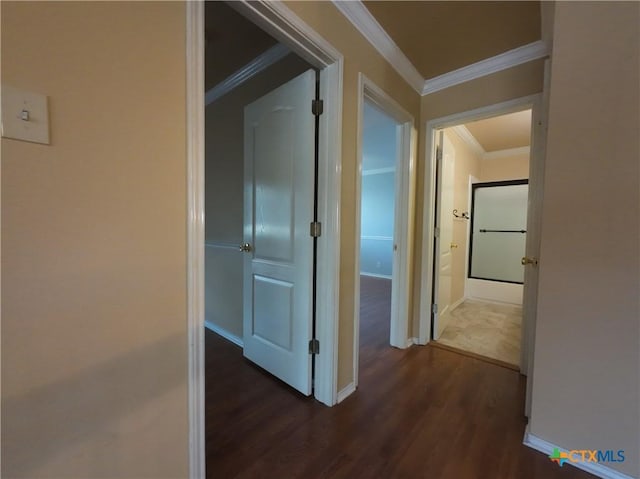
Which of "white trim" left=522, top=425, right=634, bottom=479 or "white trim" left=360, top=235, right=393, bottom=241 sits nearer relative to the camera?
"white trim" left=522, top=425, right=634, bottom=479

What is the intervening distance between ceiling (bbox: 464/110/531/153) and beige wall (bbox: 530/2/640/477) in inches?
74.6

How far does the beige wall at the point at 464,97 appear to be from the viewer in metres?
2.05

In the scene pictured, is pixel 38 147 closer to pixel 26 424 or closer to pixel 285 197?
pixel 26 424

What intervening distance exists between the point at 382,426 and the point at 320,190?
138 centimetres

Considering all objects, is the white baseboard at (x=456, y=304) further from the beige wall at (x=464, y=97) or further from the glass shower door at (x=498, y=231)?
the beige wall at (x=464, y=97)

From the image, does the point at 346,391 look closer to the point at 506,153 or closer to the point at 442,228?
the point at 442,228

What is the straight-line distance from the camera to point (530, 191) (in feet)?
6.68

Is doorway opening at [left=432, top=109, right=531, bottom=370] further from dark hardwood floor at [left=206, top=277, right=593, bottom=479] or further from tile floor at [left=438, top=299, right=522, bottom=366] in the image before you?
dark hardwood floor at [left=206, top=277, right=593, bottom=479]

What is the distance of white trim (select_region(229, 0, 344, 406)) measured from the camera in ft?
5.20

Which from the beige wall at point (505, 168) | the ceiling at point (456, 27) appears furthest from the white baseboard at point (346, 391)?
the beige wall at point (505, 168)

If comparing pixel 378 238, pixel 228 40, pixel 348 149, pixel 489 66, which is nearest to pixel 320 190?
pixel 348 149

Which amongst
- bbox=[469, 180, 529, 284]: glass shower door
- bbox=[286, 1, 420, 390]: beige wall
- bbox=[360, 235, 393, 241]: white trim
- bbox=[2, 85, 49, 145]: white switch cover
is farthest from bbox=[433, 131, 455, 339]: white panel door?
bbox=[360, 235, 393, 241]: white trim

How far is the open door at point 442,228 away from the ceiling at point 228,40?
1.76 metres

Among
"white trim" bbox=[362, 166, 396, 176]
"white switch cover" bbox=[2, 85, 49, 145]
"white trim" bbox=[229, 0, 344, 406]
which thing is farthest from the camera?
"white trim" bbox=[362, 166, 396, 176]
